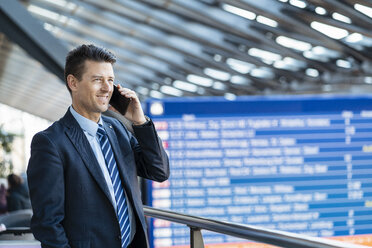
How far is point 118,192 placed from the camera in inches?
68.2

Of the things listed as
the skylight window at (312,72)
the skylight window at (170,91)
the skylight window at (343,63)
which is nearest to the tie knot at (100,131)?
the skylight window at (343,63)

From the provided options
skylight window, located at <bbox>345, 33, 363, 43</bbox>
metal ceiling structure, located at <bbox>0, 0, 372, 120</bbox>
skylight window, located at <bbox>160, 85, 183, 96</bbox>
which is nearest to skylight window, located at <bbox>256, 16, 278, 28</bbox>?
metal ceiling structure, located at <bbox>0, 0, 372, 120</bbox>

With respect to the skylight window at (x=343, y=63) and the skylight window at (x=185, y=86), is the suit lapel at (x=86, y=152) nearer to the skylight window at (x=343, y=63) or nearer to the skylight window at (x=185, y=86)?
the skylight window at (x=343, y=63)

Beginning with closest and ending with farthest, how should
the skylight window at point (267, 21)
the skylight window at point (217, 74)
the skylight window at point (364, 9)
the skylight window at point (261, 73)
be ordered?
the skylight window at point (364, 9) < the skylight window at point (267, 21) < the skylight window at point (261, 73) < the skylight window at point (217, 74)

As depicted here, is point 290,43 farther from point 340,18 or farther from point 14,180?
point 14,180

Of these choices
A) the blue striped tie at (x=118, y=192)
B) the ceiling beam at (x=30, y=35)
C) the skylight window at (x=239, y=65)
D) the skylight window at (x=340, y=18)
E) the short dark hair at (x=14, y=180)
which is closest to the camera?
the blue striped tie at (x=118, y=192)

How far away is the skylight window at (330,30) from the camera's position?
38.5 feet

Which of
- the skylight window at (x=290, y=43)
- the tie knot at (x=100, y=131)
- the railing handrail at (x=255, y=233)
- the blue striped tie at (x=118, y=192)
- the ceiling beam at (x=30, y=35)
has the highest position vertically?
the skylight window at (x=290, y=43)

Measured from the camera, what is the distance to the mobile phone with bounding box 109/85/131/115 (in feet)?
6.07

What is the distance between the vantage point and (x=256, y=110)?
2.94m

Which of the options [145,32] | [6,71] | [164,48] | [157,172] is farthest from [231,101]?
[6,71]

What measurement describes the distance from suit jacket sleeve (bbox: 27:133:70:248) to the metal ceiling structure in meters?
8.74

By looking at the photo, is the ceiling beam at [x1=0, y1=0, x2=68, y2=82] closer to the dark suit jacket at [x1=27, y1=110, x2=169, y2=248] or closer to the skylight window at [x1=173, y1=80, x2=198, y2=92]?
the dark suit jacket at [x1=27, y1=110, x2=169, y2=248]

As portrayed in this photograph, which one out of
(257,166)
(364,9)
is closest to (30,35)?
(257,166)
